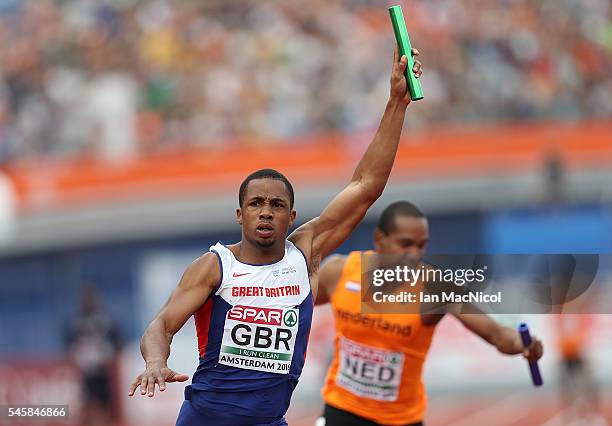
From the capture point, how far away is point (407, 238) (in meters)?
7.21

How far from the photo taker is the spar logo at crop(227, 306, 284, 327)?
5.58 metres

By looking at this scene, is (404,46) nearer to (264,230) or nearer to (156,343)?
(264,230)

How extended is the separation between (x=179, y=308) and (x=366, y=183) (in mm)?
1391

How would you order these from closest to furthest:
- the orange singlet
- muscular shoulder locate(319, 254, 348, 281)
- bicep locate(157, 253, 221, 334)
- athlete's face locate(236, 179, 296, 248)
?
bicep locate(157, 253, 221, 334) → athlete's face locate(236, 179, 296, 248) → the orange singlet → muscular shoulder locate(319, 254, 348, 281)

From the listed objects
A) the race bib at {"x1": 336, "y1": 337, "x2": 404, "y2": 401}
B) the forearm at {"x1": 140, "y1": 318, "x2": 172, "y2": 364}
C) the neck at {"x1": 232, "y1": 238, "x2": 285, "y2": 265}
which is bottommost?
the forearm at {"x1": 140, "y1": 318, "x2": 172, "y2": 364}

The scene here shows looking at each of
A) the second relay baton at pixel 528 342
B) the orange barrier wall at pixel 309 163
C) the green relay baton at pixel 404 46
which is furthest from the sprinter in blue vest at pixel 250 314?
the orange barrier wall at pixel 309 163

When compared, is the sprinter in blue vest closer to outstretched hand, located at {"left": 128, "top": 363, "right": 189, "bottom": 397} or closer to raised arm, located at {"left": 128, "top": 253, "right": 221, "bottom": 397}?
raised arm, located at {"left": 128, "top": 253, "right": 221, "bottom": 397}

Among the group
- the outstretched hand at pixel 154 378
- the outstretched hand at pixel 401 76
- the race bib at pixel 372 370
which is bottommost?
the outstretched hand at pixel 154 378

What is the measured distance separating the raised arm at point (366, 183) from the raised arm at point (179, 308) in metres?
0.71

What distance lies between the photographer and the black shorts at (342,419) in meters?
7.32

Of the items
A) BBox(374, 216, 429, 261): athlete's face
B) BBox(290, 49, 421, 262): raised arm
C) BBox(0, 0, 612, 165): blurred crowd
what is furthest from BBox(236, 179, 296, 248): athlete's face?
BBox(0, 0, 612, 165): blurred crowd

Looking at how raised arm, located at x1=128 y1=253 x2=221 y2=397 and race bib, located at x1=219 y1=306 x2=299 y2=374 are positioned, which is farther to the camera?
race bib, located at x1=219 y1=306 x2=299 y2=374

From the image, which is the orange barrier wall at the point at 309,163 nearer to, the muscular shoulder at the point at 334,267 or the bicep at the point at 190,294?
the muscular shoulder at the point at 334,267

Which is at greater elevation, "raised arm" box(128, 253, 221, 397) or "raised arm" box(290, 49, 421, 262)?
"raised arm" box(290, 49, 421, 262)
